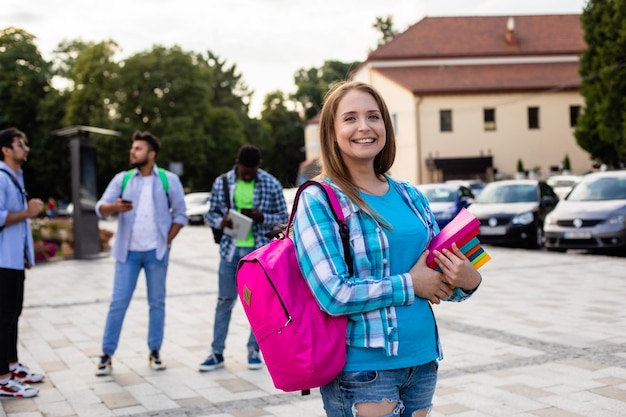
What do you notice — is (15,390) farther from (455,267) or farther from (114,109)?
(114,109)

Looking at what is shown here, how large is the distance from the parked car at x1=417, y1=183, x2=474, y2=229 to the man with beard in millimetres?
14169

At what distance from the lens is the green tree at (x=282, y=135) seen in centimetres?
8988

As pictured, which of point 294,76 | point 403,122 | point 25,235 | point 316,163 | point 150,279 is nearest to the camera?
point 316,163

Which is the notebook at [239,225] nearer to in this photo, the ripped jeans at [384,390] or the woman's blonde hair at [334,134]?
the woman's blonde hair at [334,134]

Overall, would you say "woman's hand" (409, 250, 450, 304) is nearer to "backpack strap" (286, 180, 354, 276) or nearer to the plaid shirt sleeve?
the plaid shirt sleeve

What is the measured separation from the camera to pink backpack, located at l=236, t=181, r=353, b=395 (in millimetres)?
2596

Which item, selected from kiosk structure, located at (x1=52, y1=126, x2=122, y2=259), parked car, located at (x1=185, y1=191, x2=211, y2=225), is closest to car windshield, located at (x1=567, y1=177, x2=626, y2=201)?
kiosk structure, located at (x1=52, y1=126, x2=122, y2=259)

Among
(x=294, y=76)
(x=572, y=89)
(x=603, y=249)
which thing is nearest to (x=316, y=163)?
(x=603, y=249)

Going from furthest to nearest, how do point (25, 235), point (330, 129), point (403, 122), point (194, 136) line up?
point (194, 136)
point (403, 122)
point (25, 235)
point (330, 129)

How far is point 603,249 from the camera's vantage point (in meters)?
17.4

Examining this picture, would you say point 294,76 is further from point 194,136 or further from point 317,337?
point 317,337

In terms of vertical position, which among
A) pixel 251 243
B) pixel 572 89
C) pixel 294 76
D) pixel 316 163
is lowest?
pixel 251 243

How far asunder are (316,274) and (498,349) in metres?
5.02

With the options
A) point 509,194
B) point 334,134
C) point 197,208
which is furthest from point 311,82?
point 334,134
